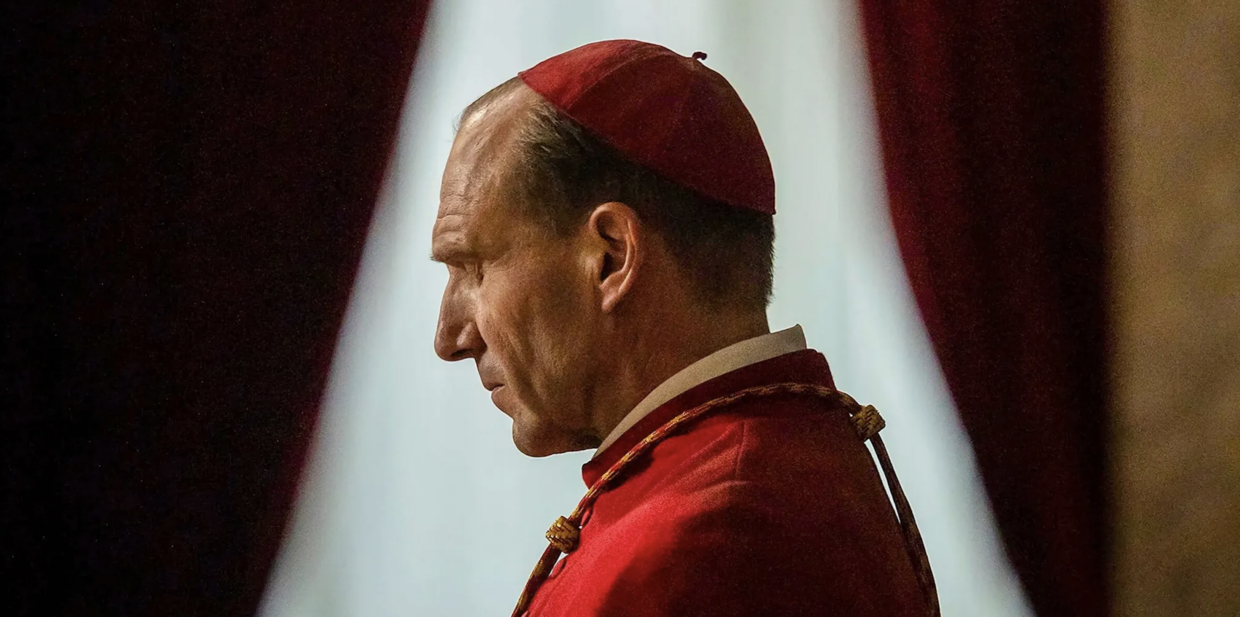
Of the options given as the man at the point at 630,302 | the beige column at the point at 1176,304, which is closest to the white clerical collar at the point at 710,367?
the man at the point at 630,302

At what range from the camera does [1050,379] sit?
1.83 metres

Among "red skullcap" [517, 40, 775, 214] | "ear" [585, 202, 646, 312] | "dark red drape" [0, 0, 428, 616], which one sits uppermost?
"red skullcap" [517, 40, 775, 214]

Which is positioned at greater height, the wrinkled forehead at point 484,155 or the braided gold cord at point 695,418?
the wrinkled forehead at point 484,155

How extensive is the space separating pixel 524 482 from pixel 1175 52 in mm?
1254

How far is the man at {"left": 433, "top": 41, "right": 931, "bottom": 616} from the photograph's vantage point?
1003 mm

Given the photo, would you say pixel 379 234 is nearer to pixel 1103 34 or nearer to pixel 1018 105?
pixel 1018 105

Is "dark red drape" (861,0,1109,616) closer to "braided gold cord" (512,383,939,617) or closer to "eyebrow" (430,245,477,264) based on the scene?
"braided gold cord" (512,383,939,617)

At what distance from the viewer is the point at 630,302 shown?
1039 mm

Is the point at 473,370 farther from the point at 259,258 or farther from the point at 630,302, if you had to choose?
the point at 630,302

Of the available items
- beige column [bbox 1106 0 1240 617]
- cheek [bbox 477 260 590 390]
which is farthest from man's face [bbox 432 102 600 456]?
beige column [bbox 1106 0 1240 617]

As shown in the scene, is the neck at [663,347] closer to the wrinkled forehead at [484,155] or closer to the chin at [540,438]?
the chin at [540,438]

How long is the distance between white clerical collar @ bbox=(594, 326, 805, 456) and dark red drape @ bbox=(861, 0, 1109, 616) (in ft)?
2.90

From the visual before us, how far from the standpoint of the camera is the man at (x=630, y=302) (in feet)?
3.29

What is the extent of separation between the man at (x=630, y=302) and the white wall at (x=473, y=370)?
2.57ft
